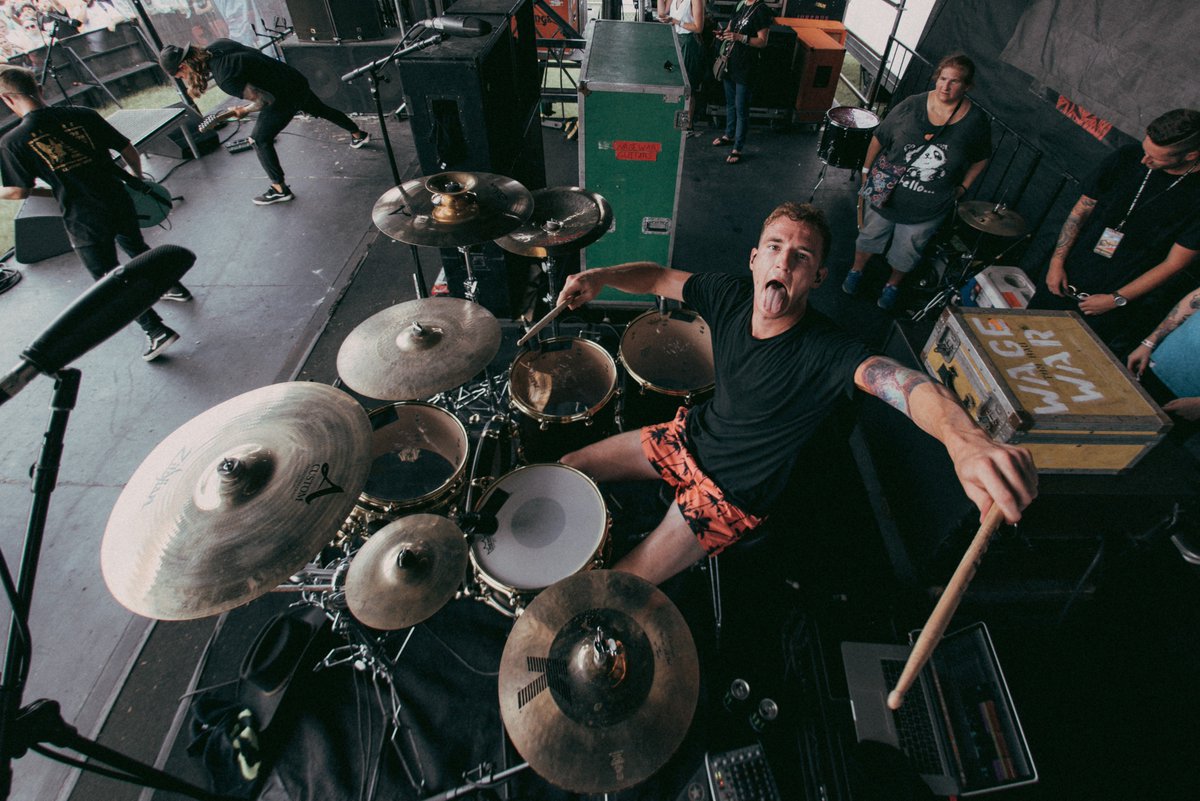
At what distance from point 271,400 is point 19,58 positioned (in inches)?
407

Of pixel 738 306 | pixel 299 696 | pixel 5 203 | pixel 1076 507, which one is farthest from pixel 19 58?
pixel 1076 507

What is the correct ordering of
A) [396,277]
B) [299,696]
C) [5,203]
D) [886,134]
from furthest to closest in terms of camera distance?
1. [5,203]
2. [396,277]
3. [886,134]
4. [299,696]

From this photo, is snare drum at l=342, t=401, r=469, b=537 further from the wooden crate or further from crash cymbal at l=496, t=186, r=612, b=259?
the wooden crate

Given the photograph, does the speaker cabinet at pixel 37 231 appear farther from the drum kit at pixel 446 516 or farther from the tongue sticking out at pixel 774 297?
the tongue sticking out at pixel 774 297

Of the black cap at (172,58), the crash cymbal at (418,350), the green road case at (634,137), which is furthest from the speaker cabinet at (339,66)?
the crash cymbal at (418,350)

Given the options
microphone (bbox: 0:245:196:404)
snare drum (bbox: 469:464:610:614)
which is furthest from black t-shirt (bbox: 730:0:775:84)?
microphone (bbox: 0:245:196:404)

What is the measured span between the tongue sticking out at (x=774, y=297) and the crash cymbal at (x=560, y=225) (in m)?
1.23

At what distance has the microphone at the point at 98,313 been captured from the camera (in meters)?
0.87

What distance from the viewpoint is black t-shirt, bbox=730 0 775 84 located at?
6.16 metres

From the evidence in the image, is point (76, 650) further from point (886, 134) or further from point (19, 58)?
point (19, 58)

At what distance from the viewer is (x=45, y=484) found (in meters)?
0.97

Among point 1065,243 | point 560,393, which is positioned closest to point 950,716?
point 560,393

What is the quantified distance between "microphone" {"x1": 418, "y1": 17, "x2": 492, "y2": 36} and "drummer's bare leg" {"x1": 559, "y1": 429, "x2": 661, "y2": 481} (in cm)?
285

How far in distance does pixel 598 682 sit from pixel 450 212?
242cm
